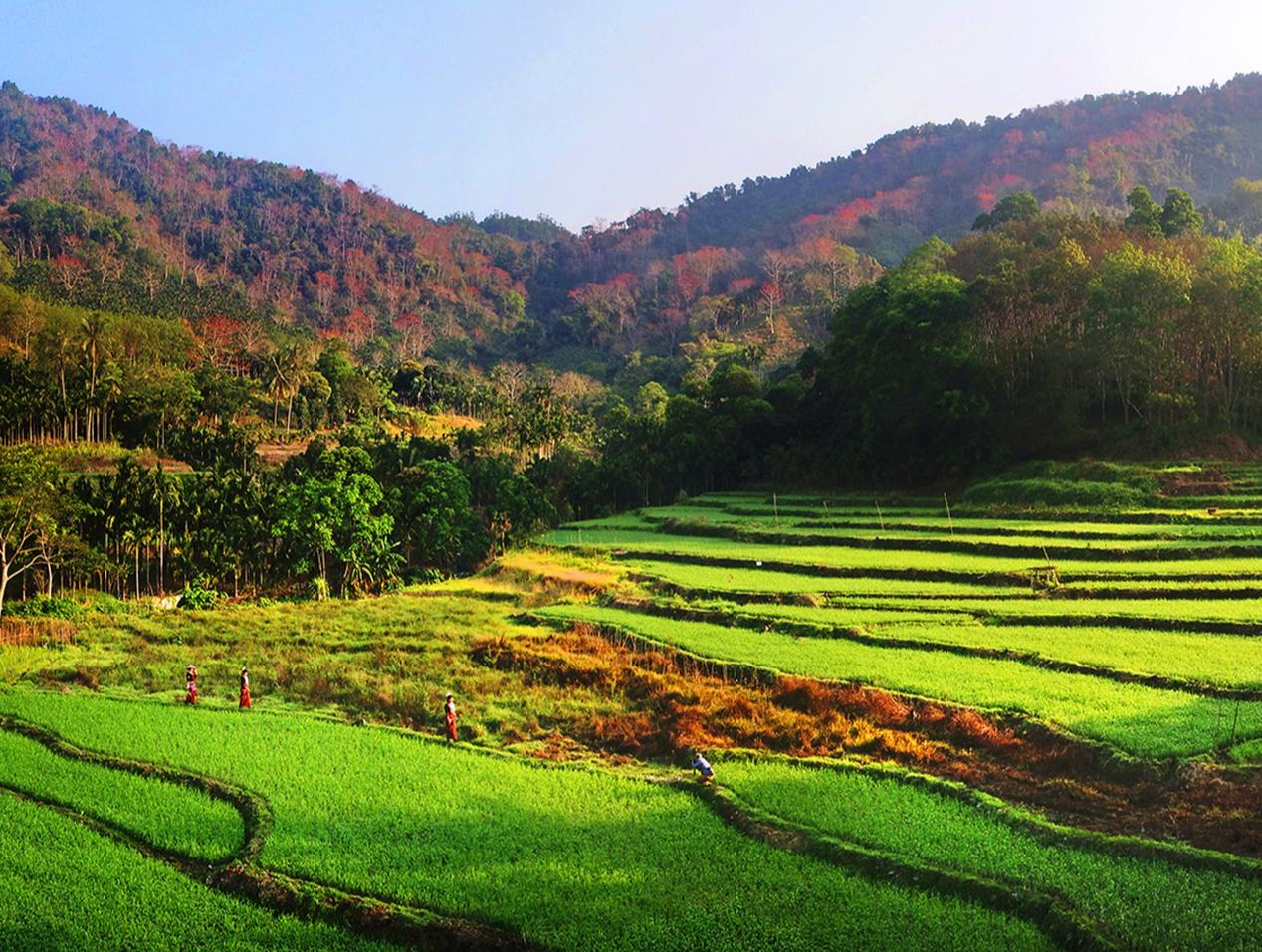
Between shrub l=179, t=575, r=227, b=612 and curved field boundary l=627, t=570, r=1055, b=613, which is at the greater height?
curved field boundary l=627, t=570, r=1055, b=613

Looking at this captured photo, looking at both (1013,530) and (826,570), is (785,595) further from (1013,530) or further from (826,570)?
(1013,530)

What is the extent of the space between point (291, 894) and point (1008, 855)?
8.04 meters

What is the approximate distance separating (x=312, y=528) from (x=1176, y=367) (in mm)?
34824

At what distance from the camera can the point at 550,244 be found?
6727 inches

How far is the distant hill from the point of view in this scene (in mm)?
94875

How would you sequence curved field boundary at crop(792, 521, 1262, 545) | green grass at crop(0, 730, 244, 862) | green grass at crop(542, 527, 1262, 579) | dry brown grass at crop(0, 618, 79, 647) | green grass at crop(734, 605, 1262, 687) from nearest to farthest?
1. green grass at crop(0, 730, 244, 862)
2. green grass at crop(734, 605, 1262, 687)
3. green grass at crop(542, 527, 1262, 579)
4. dry brown grass at crop(0, 618, 79, 647)
5. curved field boundary at crop(792, 521, 1262, 545)

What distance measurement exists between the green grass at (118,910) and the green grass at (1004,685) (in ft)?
34.4

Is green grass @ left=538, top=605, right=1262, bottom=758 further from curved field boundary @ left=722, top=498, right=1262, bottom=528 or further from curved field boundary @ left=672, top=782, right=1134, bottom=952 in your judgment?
curved field boundary @ left=722, top=498, right=1262, bottom=528

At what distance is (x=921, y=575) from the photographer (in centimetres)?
2680

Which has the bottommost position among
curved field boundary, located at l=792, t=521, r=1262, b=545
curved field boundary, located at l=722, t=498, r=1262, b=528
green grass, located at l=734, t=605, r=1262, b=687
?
green grass, located at l=734, t=605, r=1262, b=687

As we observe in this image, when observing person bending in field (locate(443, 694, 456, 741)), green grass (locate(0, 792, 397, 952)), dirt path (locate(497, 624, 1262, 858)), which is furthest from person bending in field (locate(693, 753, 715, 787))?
green grass (locate(0, 792, 397, 952))

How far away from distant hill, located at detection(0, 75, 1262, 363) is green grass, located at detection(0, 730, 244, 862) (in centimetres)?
6514

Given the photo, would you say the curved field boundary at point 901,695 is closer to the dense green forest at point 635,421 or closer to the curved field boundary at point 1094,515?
the curved field boundary at point 1094,515

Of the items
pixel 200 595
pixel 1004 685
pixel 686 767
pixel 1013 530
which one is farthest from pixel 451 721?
pixel 200 595
